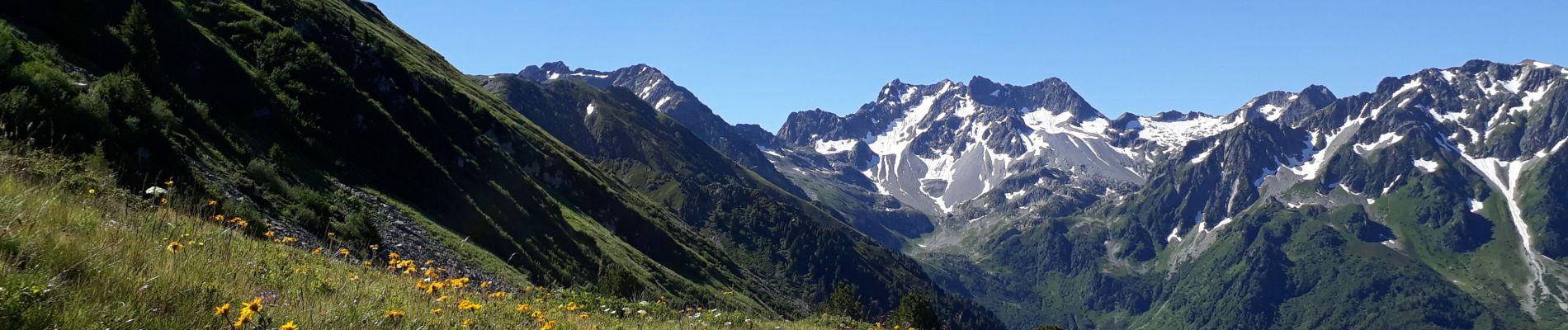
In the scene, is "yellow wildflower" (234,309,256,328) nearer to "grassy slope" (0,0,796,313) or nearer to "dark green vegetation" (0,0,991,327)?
"dark green vegetation" (0,0,991,327)

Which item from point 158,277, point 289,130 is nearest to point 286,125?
point 289,130

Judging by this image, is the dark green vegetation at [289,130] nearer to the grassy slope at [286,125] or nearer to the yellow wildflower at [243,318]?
the grassy slope at [286,125]

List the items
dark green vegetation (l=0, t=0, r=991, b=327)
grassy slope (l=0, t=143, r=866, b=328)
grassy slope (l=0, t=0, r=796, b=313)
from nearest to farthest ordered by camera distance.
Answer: grassy slope (l=0, t=143, r=866, b=328) → dark green vegetation (l=0, t=0, r=991, b=327) → grassy slope (l=0, t=0, r=796, b=313)

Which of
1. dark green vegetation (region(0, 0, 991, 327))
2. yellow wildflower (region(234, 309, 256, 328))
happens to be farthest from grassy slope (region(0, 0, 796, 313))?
yellow wildflower (region(234, 309, 256, 328))

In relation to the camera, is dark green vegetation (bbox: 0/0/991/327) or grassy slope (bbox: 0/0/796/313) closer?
dark green vegetation (bbox: 0/0/991/327)

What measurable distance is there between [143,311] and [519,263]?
179 feet

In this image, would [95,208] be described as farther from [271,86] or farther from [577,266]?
[577,266]

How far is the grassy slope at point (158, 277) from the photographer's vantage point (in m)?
8.00

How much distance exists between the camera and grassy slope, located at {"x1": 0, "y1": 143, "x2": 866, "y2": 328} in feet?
26.2

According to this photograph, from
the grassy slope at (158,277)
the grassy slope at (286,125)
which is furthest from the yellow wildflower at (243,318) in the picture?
the grassy slope at (286,125)

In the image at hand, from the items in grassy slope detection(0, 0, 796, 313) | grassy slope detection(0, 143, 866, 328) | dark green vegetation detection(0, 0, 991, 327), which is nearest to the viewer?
grassy slope detection(0, 143, 866, 328)

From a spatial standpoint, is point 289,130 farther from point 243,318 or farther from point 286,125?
point 243,318

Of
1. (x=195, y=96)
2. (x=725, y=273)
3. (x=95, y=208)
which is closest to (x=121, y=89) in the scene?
(x=195, y=96)

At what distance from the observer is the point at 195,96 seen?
170 ft
